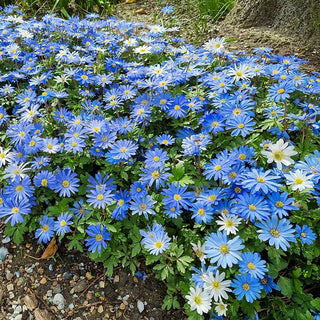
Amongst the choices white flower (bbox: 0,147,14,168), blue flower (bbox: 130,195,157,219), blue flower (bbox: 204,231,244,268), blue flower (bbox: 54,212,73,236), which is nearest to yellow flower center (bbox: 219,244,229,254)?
blue flower (bbox: 204,231,244,268)

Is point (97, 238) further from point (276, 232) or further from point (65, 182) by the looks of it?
point (276, 232)

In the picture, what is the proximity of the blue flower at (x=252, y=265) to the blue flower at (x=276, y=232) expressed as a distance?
11 centimetres

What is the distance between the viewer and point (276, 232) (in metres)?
1.86

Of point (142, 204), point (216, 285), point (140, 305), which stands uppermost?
point (142, 204)

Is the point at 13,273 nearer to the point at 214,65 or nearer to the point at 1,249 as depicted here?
the point at 1,249

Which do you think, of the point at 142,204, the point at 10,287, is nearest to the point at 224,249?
the point at 142,204

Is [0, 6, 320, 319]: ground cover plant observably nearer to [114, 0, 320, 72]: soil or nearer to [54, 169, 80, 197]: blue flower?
[54, 169, 80, 197]: blue flower

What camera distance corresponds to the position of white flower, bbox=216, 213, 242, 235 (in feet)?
6.29

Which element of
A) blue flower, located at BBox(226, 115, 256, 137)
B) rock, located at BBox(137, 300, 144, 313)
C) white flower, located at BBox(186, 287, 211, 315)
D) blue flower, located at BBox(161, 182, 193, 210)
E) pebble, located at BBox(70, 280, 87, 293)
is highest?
blue flower, located at BBox(226, 115, 256, 137)

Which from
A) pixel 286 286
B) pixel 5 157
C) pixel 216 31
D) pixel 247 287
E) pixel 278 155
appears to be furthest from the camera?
pixel 216 31

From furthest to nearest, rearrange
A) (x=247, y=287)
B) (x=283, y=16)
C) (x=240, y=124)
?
(x=283, y=16)
(x=240, y=124)
(x=247, y=287)

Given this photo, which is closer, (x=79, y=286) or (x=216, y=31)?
(x=79, y=286)

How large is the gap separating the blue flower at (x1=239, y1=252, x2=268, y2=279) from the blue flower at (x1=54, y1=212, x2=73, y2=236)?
42.2 inches

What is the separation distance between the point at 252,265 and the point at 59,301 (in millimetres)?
1284
